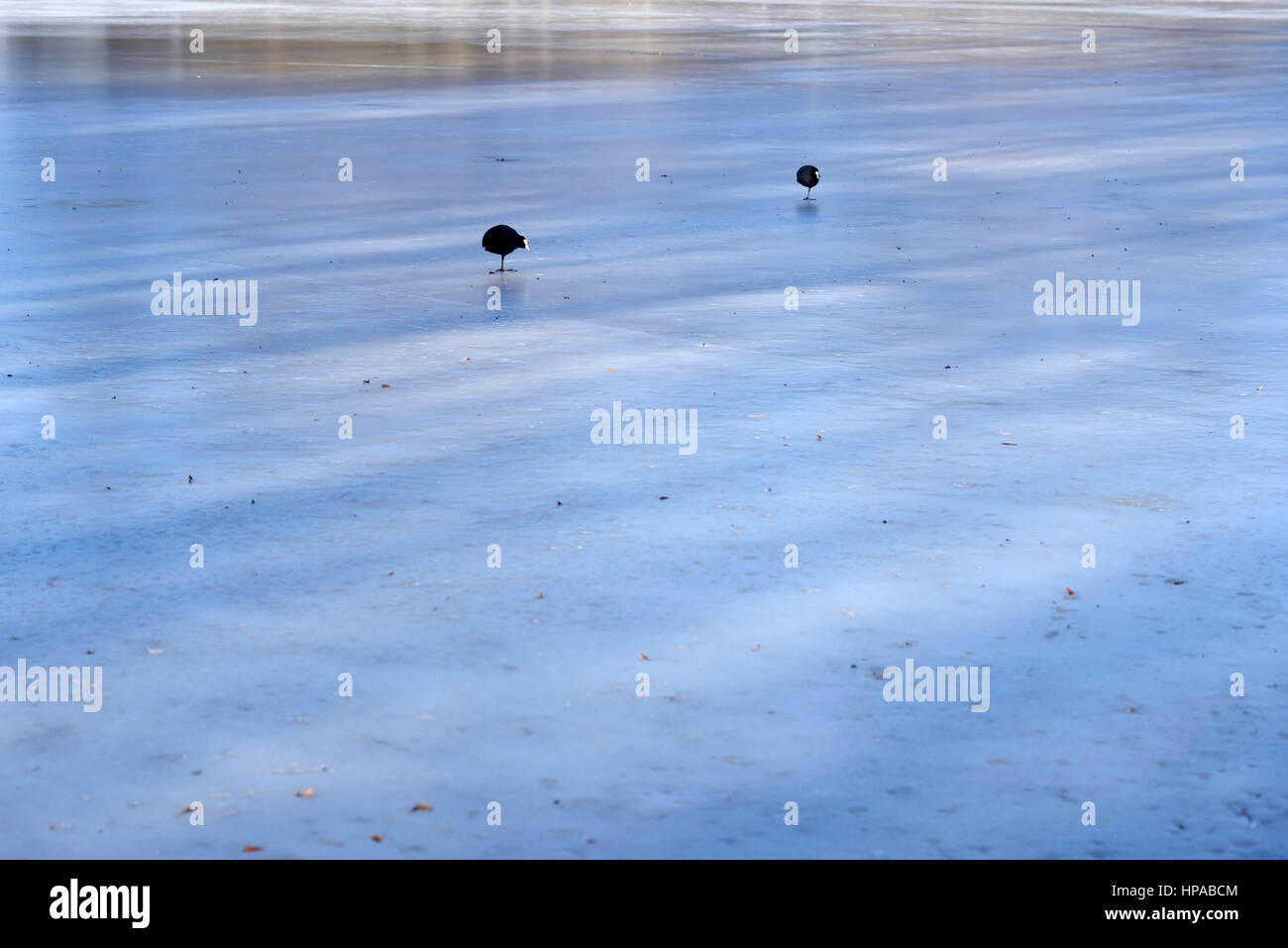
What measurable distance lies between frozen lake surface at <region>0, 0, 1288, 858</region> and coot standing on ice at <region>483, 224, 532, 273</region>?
0.22 meters

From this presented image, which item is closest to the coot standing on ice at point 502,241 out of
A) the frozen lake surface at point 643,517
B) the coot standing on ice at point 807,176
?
the frozen lake surface at point 643,517

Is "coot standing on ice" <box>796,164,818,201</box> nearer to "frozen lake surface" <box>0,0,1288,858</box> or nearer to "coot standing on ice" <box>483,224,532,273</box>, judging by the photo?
"frozen lake surface" <box>0,0,1288,858</box>

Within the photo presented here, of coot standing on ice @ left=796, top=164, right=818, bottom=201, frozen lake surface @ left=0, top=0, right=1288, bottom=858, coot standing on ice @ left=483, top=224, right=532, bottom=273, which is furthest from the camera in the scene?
coot standing on ice @ left=796, top=164, right=818, bottom=201

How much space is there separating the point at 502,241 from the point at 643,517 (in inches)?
181

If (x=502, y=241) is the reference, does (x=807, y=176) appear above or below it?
above

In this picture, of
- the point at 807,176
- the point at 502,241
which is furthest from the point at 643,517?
the point at 807,176

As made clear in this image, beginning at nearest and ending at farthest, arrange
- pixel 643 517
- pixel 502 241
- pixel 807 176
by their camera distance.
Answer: pixel 643 517 → pixel 502 241 → pixel 807 176

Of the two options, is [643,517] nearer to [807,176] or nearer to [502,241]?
[502,241]

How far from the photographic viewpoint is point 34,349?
7.94 meters

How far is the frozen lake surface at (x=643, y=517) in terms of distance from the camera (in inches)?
147

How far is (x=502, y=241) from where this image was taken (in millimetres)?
9789

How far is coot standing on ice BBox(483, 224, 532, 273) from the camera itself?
978cm

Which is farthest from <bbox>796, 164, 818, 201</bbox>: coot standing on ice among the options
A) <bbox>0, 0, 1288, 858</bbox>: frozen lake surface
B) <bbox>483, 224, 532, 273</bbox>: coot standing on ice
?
<bbox>483, 224, 532, 273</bbox>: coot standing on ice
